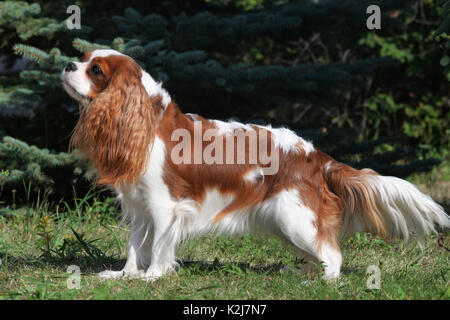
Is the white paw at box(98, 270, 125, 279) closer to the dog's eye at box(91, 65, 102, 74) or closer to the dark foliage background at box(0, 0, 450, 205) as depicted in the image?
the dog's eye at box(91, 65, 102, 74)

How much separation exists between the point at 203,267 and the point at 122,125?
1.08m

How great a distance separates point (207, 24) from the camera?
5465mm

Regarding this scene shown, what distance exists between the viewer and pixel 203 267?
3803mm

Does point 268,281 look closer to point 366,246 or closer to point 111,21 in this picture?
point 366,246

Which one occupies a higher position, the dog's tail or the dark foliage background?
the dark foliage background

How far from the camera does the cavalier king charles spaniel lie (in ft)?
11.1

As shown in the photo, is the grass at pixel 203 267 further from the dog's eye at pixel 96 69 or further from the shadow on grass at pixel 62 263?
the dog's eye at pixel 96 69

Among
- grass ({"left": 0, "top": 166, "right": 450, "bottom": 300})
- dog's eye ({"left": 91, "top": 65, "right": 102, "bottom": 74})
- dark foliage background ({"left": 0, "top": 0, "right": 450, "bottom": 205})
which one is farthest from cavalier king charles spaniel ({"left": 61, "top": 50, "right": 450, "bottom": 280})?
dark foliage background ({"left": 0, "top": 0, "right": 450, "bottom": 205})

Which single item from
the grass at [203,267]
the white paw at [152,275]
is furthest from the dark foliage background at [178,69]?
the white paw at [152,275]

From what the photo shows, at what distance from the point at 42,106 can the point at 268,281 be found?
2991 mm

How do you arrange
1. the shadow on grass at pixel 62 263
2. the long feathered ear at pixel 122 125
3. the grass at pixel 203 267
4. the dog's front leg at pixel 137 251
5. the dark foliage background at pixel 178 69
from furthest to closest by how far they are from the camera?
the dark foliage background at pixel 178 69 → the shadow on grass at pixel 62 263 → the dog's front leg at pixel 137 251 → the long feathered ear at pixel 122 125 → the grass at pixel 203 267

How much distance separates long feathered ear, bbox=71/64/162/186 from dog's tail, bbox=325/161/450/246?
113 centimetres

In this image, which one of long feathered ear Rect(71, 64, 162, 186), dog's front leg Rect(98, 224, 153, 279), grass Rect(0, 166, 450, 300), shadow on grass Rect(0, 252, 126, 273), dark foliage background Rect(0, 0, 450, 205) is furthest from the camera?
dark foliage background Rect(0, 0, 450, 205)

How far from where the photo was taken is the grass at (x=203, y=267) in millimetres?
3076
